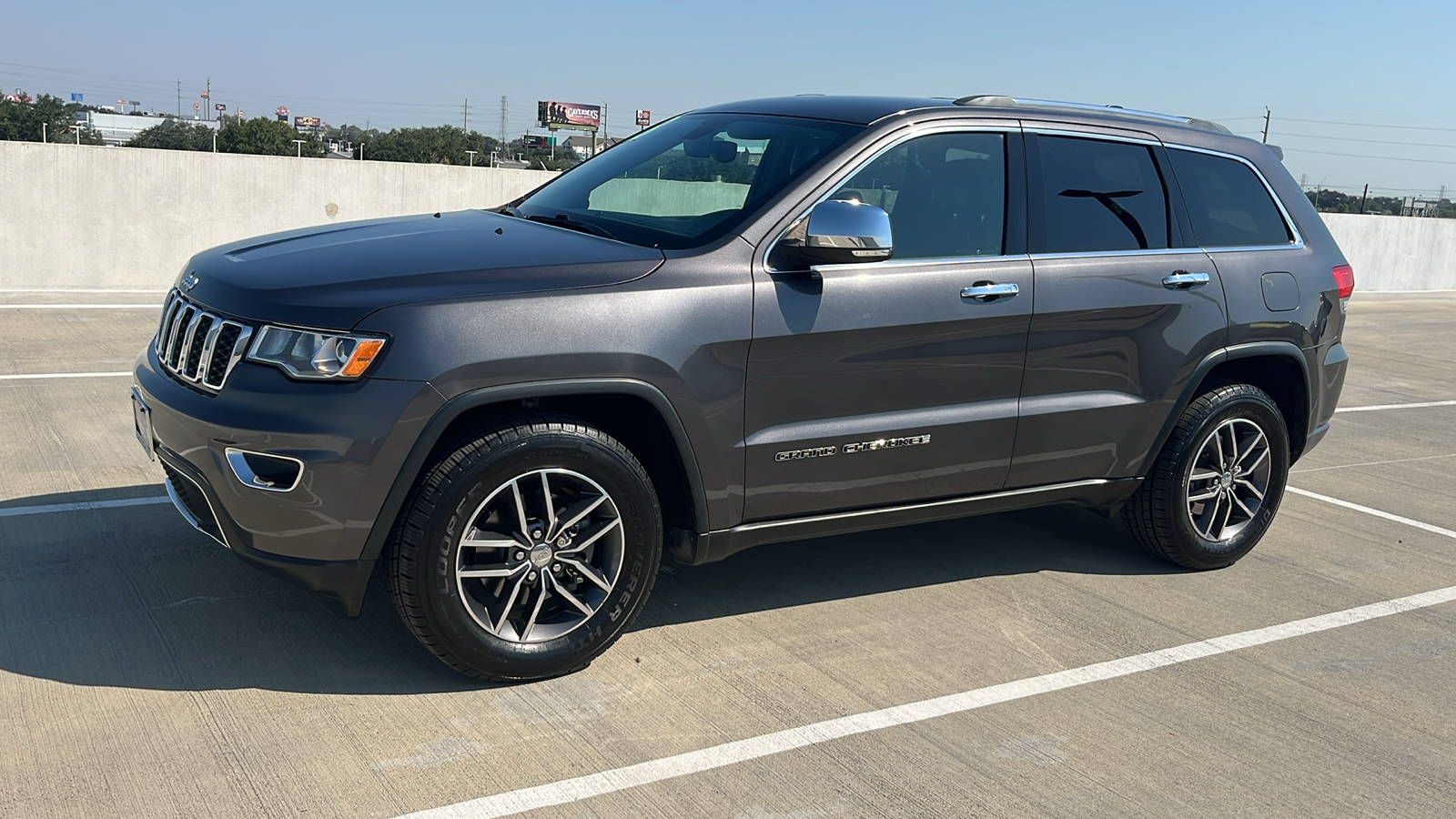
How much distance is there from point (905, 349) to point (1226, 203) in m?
1.99

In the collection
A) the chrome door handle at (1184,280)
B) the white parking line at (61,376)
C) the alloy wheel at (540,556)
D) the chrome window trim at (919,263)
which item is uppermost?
the chrome window trim at (919,263)

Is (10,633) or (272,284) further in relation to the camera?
(10,633)

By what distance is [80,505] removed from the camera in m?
5.53

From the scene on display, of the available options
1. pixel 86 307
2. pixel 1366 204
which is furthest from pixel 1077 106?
pixel 1366 204

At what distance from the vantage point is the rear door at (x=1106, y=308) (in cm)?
483

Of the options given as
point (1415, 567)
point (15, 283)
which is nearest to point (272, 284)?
point (1415, 567)

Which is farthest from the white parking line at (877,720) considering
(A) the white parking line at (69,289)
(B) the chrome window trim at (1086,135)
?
(A) the white parking line at (69,289)

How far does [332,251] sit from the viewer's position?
13.4 ft

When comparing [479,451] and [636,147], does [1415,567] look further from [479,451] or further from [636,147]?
[479,451]

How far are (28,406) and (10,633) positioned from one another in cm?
378

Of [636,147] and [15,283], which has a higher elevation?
[636,147]

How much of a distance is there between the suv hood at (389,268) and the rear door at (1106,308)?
1.66 metres

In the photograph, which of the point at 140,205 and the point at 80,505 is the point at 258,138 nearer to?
the point at 140,205

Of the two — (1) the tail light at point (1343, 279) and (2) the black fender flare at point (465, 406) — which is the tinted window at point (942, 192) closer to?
(2) the black fender flare at point (465, 406)
